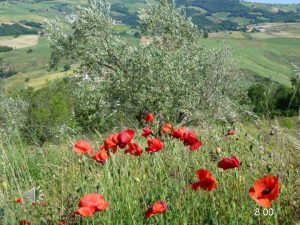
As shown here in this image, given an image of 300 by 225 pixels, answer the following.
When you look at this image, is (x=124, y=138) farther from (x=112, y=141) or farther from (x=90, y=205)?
(x=90, y=205)

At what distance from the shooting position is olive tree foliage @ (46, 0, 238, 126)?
22172 mm

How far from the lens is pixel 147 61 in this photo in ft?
73.3

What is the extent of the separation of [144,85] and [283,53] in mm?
154896

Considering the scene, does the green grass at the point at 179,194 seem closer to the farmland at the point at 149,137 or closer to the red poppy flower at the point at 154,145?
the farmland at the point at 149,137

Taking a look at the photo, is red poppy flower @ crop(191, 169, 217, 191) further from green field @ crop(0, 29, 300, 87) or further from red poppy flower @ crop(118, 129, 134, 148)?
green field @ crop(0, 29, 300, 87)

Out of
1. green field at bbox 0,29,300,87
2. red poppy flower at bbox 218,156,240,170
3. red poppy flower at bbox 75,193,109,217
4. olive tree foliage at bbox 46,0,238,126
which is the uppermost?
red poppy flower at bbox 218,156,240,170

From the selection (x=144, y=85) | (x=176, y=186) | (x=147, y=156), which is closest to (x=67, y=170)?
(x=147, y=156)

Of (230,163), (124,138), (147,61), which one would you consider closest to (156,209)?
(230,163)

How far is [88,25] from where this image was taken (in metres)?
24.4

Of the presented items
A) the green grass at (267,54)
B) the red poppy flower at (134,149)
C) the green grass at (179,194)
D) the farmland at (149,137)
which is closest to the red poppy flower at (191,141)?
the farmland at (149,137)

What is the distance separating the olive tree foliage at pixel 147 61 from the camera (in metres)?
22.2

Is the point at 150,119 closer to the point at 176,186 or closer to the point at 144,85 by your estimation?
the point at 176,186

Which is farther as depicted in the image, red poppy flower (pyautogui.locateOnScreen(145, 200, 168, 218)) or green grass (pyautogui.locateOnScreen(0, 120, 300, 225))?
green grass (pyautogui.locateOnScreen(0, 120, 300, 225))

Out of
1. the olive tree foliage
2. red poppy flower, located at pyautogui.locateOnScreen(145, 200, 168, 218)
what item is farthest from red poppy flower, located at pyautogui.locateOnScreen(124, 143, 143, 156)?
the olive tree foliage
